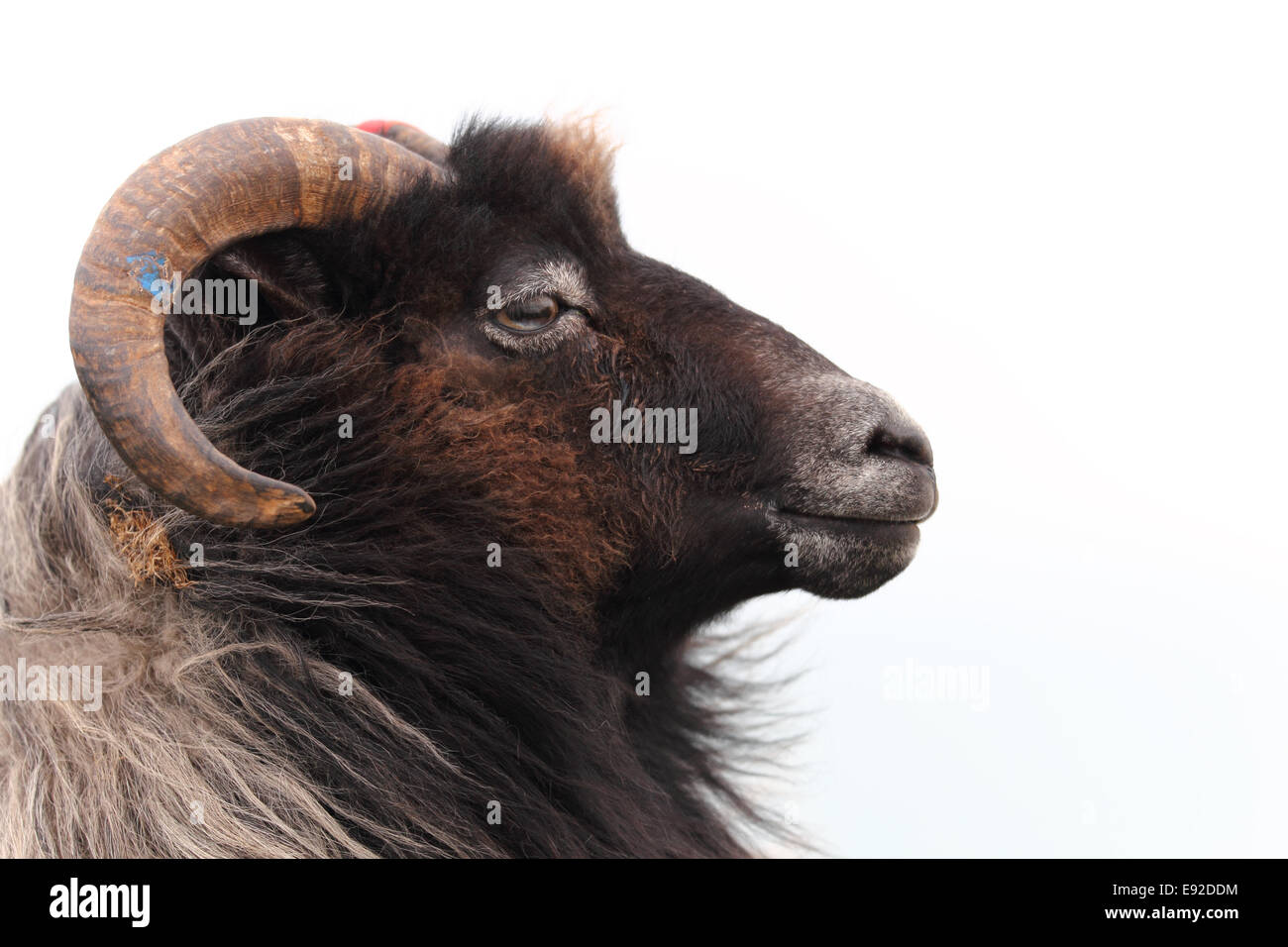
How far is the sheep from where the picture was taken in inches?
144

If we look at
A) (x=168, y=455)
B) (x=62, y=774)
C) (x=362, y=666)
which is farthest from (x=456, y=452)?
(x=62, y=774)

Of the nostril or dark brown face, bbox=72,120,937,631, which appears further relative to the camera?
the nostril

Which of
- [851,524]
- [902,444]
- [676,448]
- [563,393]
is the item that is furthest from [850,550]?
[563,393]

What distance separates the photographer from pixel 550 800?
406 cm

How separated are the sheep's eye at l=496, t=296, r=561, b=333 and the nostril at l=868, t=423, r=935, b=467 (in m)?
1.34

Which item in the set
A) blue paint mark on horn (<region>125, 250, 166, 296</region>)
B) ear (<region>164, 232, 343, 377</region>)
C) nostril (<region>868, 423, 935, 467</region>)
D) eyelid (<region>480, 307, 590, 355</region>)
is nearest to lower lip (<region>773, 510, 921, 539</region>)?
nostril (<region>868, 423, 935, 467</region>)

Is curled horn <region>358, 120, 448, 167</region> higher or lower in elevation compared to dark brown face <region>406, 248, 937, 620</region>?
higher

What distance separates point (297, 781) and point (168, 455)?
1.24m

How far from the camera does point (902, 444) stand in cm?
423

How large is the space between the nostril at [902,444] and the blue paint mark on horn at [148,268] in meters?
2.54

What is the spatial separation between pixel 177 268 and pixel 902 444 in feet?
8.71

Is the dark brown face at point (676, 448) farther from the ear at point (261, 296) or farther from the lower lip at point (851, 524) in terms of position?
the ear at point (261, 296)

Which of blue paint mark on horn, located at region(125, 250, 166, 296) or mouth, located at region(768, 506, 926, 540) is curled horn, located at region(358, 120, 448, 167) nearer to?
blue paint mark on horn, located at region(125, 250, 166, 296)

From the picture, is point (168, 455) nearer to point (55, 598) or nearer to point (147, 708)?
point (147, 708)
